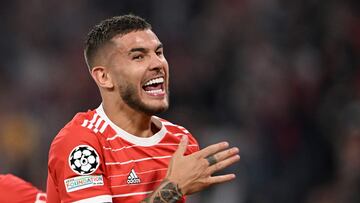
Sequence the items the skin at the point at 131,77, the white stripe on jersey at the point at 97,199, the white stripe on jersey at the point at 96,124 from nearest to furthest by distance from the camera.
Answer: the white stripe on jersey at the point at 97,199 → the white stripe on jersey at the point at 96,124 → the skin at the point at 131,77

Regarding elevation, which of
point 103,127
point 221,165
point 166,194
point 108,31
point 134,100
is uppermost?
point 108,31

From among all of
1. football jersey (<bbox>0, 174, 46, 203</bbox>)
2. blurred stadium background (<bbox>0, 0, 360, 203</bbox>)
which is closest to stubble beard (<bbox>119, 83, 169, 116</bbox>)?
football jersey (<bbox>0, 174, 46, 203</bbox>)

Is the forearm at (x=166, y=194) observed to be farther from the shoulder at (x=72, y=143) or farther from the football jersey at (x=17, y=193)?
the football jersey at (x=17, y=193)

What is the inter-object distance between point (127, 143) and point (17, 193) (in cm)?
78

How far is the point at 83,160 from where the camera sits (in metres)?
3.32

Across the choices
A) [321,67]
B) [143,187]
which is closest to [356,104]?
[321,67]

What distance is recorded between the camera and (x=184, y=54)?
29.4ft

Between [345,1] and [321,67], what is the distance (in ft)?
3.25

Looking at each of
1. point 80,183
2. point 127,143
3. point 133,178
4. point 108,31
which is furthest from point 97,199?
point 108,31

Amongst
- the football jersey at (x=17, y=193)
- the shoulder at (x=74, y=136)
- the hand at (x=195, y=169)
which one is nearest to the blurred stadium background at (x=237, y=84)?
the football jersey at (x=17, y=193)

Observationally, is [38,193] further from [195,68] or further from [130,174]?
[195,68]

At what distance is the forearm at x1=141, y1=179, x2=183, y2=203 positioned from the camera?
10.9 ft

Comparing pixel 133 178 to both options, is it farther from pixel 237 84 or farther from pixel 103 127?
pixel 237 84

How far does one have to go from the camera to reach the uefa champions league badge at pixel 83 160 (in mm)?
3301
